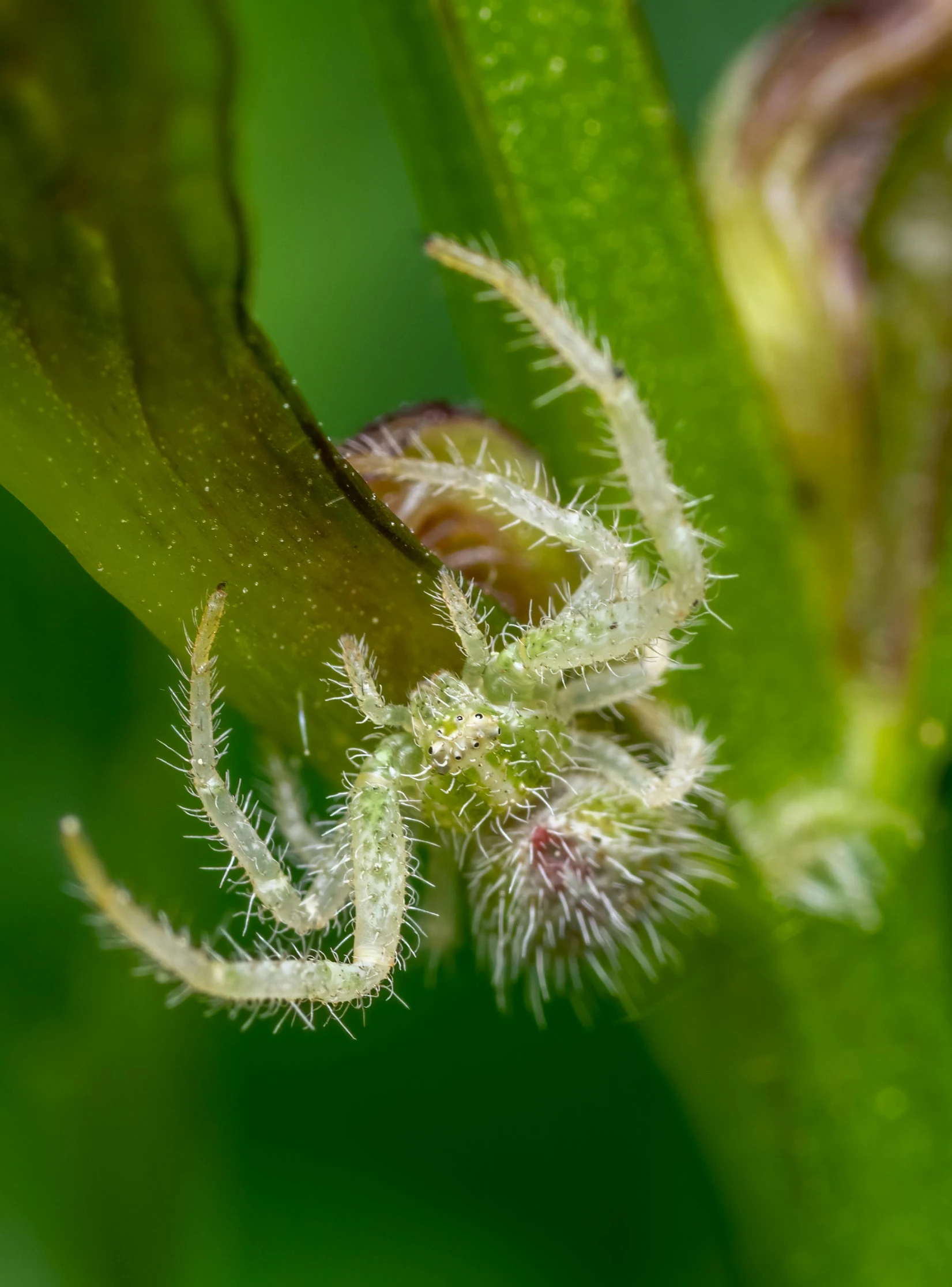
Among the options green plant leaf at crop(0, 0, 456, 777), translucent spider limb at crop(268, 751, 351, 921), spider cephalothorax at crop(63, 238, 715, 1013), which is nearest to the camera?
green plant leaf at crop(0, 0, 456, 777)

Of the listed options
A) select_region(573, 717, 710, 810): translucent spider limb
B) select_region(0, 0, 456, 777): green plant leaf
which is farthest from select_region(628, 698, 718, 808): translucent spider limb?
select_region(0, 0, 456, 777): green plant leaf

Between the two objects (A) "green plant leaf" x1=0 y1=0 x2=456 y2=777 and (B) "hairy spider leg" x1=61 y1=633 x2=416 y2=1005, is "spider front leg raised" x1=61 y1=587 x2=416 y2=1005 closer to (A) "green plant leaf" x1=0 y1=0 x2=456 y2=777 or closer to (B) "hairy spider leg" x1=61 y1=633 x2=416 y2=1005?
(B) "hairy spider leg" x1=61 y1=633 x2=416 y2=1005

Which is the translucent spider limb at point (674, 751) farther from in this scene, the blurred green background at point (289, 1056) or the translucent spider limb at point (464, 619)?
the blurred green background at point (289, 1056)

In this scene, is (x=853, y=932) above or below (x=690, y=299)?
below

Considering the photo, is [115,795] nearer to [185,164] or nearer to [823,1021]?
[823,1021]

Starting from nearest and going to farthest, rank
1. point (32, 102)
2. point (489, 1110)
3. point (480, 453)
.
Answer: point (32, 102)
point (480, 453)
point (489, 1110)

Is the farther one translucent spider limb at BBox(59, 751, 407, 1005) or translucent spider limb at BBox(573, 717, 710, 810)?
translucent spider limb at BBox(573, 717, 710, 810)

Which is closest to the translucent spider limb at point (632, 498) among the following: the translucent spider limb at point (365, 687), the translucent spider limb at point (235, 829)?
the translucent spider limb at point (365, 687)

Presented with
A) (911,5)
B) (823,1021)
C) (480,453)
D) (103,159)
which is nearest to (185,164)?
(103,159)
